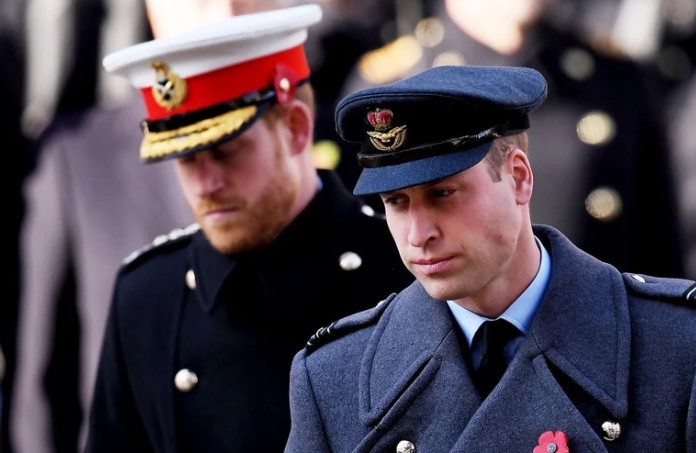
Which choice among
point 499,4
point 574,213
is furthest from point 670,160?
point 499,4

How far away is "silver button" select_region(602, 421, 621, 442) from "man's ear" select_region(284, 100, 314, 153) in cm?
153

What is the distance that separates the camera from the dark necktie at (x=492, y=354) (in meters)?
3.70

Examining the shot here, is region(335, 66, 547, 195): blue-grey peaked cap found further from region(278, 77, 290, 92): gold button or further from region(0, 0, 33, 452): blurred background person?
region(0, 0, 33, 452): blurred background person

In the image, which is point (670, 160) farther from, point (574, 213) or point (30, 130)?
point (30, 130)

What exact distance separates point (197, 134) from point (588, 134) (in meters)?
2.00

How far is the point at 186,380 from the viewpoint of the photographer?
15.4 feet

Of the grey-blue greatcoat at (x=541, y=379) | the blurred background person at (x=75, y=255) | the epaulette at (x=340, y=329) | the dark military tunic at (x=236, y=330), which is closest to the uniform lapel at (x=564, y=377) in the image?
the grey-blue greatcoat at (x=541, y=379)

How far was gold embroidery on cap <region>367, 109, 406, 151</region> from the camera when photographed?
367 cm

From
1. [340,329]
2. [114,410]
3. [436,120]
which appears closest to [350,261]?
[340,329]

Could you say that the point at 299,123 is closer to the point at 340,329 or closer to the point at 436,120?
the point at 340,329

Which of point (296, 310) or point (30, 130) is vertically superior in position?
point (296, 310)

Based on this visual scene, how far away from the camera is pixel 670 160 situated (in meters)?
6.26

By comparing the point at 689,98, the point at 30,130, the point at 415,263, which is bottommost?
the point at 689,98

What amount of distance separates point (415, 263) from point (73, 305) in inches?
110
